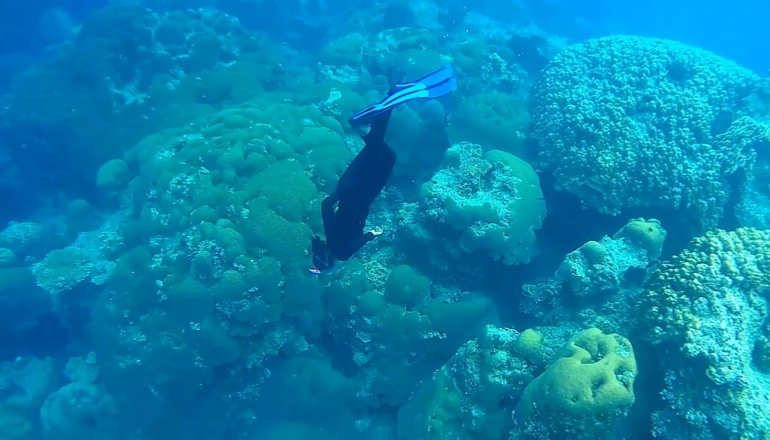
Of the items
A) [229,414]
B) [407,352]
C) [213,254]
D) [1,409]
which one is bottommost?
[1,409]

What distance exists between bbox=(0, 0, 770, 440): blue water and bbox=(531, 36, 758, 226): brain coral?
0.15 ft

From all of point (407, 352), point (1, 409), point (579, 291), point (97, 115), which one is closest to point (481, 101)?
point (579, 291)

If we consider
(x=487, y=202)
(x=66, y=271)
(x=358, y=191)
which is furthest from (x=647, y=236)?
(x=66, y=271)

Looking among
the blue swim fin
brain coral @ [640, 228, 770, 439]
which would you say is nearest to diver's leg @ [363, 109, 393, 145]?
the blue swim fin

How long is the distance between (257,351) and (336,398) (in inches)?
50.1

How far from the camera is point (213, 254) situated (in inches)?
225

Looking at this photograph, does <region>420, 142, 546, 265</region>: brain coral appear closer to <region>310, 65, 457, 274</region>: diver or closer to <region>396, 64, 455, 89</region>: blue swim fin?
<region>310, 65, 457, 274</region>: diver

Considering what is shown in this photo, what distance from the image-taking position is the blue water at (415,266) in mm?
4465

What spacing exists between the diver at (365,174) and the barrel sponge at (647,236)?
13.2 feet

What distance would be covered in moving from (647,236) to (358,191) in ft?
14.3

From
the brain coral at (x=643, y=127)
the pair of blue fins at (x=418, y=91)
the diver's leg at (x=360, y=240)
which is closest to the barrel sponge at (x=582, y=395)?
the diver's leg at (x=360, y=240)

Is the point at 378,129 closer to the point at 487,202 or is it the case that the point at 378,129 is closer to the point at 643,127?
the point at 487,202

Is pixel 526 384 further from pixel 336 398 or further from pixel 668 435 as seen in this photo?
pixel 336 398

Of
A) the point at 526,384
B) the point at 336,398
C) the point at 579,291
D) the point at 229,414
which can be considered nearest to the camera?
the point at 526,384
